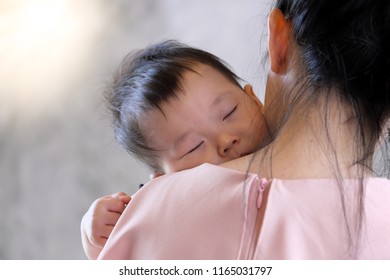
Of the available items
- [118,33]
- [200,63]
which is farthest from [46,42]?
[200,63]

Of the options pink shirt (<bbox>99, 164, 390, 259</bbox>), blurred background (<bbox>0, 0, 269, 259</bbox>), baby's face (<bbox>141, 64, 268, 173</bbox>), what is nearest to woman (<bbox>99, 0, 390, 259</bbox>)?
pink shirt (<bbox>99, 164, 390, 259</bbox>)

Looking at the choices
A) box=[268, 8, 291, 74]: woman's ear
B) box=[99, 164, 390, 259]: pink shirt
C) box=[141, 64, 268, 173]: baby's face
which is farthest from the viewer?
box=[141, 64, 268, 173]: baby's face

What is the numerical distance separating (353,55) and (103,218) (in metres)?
0.43

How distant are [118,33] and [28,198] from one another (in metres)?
0.50

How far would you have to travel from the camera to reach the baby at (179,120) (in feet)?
2.90

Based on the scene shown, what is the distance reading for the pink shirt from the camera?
587mm

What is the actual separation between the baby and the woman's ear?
0.50 feet

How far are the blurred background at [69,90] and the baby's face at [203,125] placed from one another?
23.4 inches

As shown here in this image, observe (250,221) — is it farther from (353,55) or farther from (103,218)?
(103,218)

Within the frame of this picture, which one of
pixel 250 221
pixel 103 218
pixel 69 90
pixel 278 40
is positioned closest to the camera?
pixel 250 221

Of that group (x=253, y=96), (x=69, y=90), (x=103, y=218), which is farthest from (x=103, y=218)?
(x=69, y=90)

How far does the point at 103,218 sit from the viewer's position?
0.89 meters

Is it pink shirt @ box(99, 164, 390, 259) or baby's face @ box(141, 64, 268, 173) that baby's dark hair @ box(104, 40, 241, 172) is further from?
pink shirt @ box(99, 164, 390, 259)
